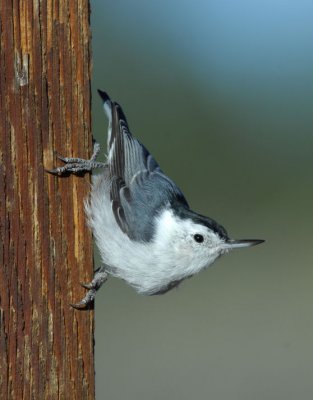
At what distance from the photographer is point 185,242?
3.27m

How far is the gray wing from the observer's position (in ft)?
10.5

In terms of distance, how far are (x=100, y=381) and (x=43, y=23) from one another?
12.8ft

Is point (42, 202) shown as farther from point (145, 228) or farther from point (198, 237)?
point (198, 237)

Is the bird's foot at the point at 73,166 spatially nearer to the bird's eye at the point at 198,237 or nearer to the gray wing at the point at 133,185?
the gray wing at the point at 133,185

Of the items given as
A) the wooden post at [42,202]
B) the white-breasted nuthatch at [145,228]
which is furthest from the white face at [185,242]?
the wooden post at [42,202]

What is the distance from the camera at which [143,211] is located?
3262 millimetres

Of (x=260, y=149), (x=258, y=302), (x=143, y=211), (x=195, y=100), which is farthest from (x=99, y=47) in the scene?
(x=143, y=211)

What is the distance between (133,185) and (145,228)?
20cm

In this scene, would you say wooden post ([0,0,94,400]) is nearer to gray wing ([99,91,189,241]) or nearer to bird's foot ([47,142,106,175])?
bird's foot ([47,142,106,175])

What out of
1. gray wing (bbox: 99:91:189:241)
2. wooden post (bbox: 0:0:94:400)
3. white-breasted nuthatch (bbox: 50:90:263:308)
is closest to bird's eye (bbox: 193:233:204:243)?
white-breasted nuthatch (bbox: 50:90:263:308)

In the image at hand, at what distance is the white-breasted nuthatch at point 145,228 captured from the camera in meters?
3.11

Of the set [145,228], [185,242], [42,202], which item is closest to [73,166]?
[42,202]

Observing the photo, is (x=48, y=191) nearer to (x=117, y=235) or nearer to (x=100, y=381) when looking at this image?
(x=117, y=235)

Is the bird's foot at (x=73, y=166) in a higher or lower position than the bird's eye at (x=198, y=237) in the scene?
higher
